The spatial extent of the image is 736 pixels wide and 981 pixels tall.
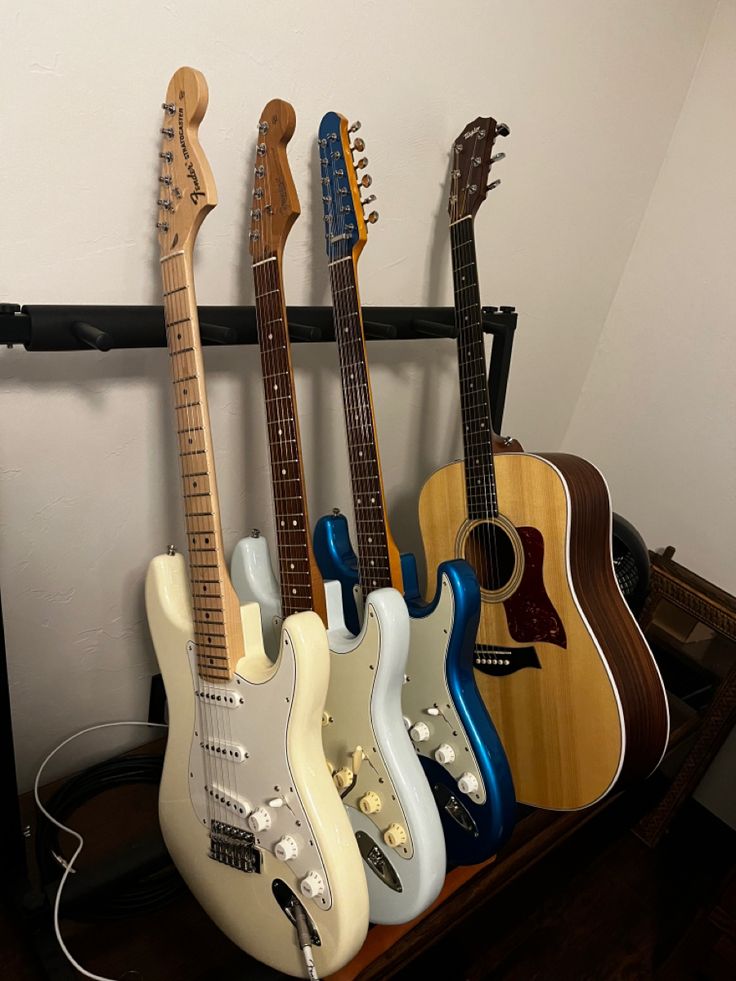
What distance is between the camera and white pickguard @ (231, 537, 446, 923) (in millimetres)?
714

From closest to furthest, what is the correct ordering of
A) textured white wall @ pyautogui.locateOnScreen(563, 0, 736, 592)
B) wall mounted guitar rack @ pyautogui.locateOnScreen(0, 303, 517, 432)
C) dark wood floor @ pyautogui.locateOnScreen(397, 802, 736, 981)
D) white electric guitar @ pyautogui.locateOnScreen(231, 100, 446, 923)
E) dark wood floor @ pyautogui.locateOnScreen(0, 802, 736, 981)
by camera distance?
1. wall mounted guitar rack @ pyautogui.locateOnScreen(0, 303, 517, 432)
2. white electric guitar @ pyautogui.locateOnScreen(231, 100, 446, 923)
3. dark wood floor @ pyautogui.locateOnScreen(0, 802, 736, 981)
4. dark wood floor @ pyautogui.locateOnScreen(397, 802, 736, 981)
5. textured white wall @ pyautogui.locateOnScreen(563, 0, 736, 592)

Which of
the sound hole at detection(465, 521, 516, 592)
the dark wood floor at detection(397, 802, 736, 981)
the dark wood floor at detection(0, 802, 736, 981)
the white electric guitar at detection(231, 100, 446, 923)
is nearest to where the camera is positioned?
the white electric guitar at detection(231, 100, 446, 923)

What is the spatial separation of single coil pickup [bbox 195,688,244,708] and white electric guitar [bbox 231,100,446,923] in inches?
4.8

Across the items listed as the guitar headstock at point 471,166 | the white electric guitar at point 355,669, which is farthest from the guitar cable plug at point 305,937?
the guitar headstock at point 471,166

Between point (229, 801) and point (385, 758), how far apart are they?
171 mm

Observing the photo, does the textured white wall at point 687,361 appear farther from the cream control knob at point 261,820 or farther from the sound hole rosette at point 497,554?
the cream control knob at point 261,820

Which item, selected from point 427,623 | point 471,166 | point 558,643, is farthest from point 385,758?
point 471,166

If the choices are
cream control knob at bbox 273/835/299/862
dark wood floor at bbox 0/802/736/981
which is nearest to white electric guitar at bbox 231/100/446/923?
cream control knob at bbox 273/835/299/862

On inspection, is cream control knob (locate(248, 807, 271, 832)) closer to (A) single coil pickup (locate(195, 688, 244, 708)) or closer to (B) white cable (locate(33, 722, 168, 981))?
(A) single coil pickup (locate(195, 688, 244, 708))

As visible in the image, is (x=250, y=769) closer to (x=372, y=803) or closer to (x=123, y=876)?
(x=372, y=803)

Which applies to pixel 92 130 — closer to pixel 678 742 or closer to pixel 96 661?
pixel 96 661

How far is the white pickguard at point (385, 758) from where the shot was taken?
714 millimetres

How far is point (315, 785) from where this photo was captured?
67 cm

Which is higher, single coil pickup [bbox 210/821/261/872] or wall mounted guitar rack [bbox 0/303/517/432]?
wall mounted guitar rack [bbox 0/303/517/432]
